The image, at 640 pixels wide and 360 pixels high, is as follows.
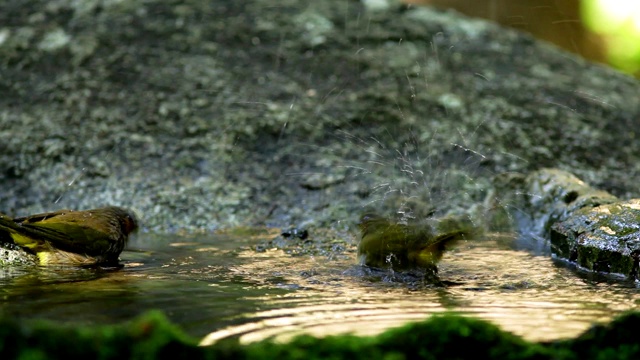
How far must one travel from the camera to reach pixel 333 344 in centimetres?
209

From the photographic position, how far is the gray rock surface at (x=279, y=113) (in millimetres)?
6465

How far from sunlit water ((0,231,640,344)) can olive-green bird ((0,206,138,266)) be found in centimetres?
16

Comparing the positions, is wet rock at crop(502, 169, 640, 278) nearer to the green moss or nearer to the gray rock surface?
the gray rock surface

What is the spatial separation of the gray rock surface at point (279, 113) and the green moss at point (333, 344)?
3.19m

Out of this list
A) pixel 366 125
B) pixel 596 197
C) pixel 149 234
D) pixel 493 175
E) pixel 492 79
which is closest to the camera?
pixel 596 197

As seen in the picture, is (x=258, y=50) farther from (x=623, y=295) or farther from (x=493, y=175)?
Answer: (x=623, y=295)

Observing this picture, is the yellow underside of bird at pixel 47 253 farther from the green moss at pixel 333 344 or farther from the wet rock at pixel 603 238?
the wet rock at pixel 603 238

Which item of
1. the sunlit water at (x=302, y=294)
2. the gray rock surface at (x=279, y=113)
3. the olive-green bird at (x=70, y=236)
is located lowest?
the sunlit water at (x=302, y=294)

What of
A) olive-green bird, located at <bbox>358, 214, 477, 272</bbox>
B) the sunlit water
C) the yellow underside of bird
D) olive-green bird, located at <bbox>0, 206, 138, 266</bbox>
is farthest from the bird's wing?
olive-green bird, located at <bbox>358, 214, 477, 272</bbox>

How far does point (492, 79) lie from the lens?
8047 mm

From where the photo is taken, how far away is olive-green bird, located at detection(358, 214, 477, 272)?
423 cm

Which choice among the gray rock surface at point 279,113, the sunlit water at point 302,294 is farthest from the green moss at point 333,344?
the gray rock surface at point 279,113

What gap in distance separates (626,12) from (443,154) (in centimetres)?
523

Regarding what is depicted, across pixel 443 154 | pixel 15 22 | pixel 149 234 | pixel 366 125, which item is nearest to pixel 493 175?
pixel 443 154
